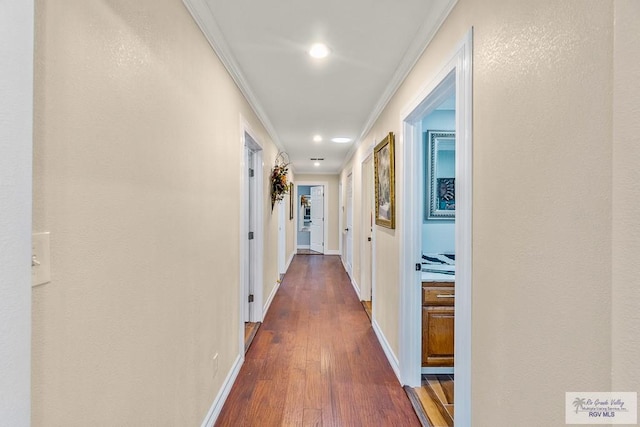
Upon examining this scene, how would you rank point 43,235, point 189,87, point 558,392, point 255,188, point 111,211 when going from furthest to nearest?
point 255,188 → point 189,87 → point 111,211 → point 558,392 → point 43,235

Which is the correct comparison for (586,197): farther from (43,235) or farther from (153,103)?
(153,103)

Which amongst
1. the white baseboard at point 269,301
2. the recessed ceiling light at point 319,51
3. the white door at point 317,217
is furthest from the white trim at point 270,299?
the white door at point 317,217

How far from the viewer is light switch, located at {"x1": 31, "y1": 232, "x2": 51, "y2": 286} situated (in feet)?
2.19

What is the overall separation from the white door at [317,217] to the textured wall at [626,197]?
26.0 feet

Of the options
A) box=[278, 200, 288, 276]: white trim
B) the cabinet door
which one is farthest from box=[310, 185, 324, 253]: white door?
the cabinet door

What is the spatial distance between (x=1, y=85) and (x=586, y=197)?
1.25 meters

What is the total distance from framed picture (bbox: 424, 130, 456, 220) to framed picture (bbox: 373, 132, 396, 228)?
0.47 meters

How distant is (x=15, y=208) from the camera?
58cm

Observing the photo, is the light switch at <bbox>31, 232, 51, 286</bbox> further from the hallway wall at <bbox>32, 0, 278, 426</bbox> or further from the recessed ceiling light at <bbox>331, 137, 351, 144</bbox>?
the recessed ceiling light at <bbox>331, 137, 351, 144</bbox>

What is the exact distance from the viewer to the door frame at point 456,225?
1.29m

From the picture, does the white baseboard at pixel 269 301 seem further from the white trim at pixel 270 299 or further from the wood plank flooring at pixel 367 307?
the wood plank flooring at pixel 367 307

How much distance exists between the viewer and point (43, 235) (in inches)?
27.4

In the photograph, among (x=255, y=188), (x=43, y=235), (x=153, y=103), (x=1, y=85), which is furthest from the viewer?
(x=255, y=188)

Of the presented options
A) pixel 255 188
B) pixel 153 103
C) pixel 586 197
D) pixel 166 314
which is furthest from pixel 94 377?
pixel 255 188
